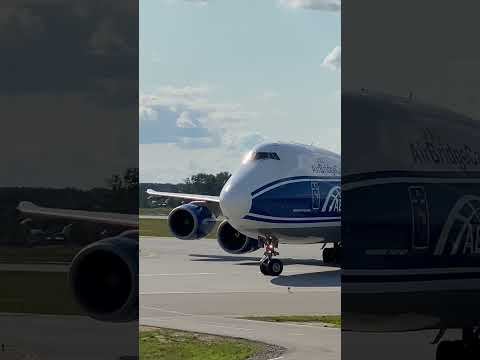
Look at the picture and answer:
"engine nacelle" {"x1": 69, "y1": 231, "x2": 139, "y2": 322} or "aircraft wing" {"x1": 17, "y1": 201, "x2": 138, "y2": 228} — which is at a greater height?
"aircraft wing" {"x1": 17, "y1": 201, "x2": 138, "y2": 228}

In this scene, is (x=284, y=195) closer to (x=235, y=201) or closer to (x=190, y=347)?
(x=235, y=201)

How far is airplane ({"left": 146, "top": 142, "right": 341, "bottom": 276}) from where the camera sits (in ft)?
82.9

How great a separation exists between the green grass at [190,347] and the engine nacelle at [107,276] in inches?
248

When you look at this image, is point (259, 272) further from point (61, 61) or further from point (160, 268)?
point (61, 61)

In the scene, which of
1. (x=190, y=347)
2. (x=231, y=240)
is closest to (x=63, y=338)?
(x=190, y=347)

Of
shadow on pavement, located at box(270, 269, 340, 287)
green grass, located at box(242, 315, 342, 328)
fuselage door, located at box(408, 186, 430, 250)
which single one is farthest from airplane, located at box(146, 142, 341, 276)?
fuselage door, located at box(408, 186, 430, 250)

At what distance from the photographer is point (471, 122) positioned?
18.2ft

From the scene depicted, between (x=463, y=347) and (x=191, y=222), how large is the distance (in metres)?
25.5

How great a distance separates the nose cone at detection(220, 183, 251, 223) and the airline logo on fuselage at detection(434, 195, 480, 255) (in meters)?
19.3

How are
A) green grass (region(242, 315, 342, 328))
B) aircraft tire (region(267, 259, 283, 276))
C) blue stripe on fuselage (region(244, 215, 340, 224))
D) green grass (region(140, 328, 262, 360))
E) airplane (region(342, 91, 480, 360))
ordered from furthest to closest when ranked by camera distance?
aircraft tire (region(267, 259, 283, 276)) < blue stripe on fuselage (region(244, 215, 340, 224)) < green grass (region(242, 315, 342, 328)) < green grass (region(140, 328, 262, 360)) < airplane (region(342, 91, 480, 360))

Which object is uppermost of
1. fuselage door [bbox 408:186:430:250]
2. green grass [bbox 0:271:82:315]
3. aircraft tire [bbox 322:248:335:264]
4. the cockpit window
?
the cockpit window

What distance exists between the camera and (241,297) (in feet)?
70.2

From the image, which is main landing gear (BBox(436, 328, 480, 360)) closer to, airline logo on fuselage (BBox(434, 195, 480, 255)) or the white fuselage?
airline logo on fuselage (BBox(434, 195, 480, 255))

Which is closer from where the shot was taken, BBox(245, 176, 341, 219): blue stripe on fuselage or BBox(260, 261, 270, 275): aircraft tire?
BBox(245, 176, 341, 219): blue stripe on fuselage
